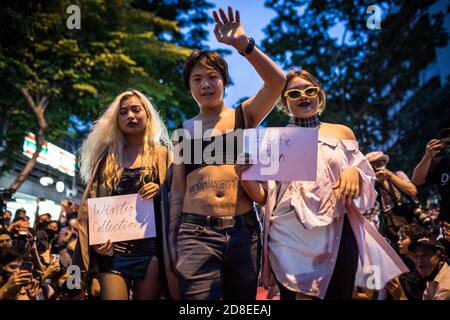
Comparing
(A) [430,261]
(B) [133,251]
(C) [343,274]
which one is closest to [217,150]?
(B) [133,251]

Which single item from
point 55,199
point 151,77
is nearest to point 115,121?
point 151,77

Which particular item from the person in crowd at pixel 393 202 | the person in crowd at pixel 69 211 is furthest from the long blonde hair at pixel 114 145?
the person in crowd at pixel 69 211

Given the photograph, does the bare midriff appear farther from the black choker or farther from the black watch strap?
the black watch strap

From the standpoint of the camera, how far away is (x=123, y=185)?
287 centimetres

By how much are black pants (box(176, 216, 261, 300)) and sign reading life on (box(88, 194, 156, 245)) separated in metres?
0.37

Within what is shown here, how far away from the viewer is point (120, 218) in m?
2.75

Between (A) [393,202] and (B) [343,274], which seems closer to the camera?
(B) [343,274]

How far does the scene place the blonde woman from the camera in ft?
8.80

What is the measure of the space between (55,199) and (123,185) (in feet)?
71.9

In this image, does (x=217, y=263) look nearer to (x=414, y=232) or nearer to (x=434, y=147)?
(x=434, y=147)

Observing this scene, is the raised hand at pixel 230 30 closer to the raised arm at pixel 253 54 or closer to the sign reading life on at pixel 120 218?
the raised arm at pixel 253 54

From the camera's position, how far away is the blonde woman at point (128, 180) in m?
2.68

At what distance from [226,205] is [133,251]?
678 mm
